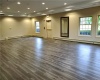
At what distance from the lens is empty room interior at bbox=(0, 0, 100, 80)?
3639 millimetres

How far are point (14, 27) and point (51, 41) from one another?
20.6 ft

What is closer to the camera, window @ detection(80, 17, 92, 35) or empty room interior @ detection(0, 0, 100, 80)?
empty room interior @ detection(0, 0, 100, 80)

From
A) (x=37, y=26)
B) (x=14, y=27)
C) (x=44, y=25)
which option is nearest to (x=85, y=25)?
(x=44, y=25)

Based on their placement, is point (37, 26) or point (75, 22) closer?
point (75, 22)

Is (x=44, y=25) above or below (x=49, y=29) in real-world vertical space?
above

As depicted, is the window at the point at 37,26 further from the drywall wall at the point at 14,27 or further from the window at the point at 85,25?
the window at the point at 85,25

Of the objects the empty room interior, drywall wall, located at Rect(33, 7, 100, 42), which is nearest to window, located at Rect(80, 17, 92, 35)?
the empty room interior

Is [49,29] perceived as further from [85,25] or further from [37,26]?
[85,25]

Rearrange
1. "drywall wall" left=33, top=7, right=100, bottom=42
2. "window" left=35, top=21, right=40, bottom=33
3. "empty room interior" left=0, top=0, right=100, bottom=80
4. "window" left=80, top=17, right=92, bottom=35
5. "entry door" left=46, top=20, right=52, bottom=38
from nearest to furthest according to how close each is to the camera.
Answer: "empty room interior" left=0, top=0, right=100, bottom=80 → "drywall wall" left=33, top=7, right=100, bottom=42 → "window" left=80, top=17, right=92, bottom=35 → "entry door" left=46, top=20, right=52, bottom=38 → "window" left=35, top=21, right=40, bottom=33

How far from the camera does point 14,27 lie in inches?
583

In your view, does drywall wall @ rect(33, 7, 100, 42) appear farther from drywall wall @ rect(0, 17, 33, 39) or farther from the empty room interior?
drywall wall @ rect(0, 17, 33, 39)

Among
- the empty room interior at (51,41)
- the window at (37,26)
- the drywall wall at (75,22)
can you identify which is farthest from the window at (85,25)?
the window at (37,26)

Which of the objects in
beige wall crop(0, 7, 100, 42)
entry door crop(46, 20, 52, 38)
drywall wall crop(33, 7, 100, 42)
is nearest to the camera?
drywall wall crop(33, 7, 100, 42)

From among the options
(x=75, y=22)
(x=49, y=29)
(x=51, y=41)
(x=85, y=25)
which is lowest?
(x=51, y=41)
